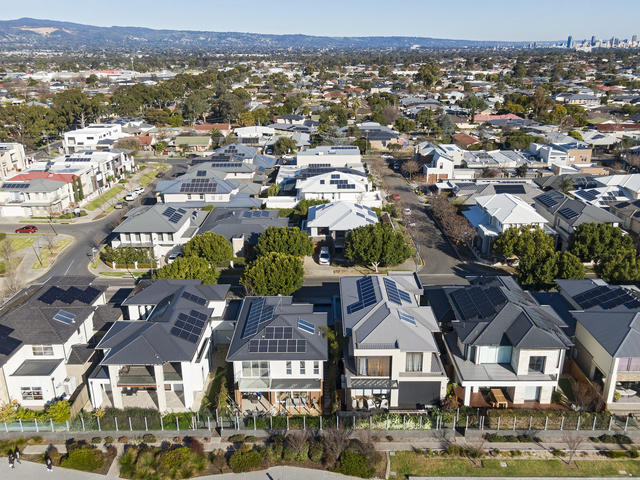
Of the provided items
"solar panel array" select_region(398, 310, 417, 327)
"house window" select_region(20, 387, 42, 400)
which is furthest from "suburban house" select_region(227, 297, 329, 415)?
"house window" select_region(20, 387, 42, 400)

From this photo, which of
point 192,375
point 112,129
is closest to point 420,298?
point 192,375

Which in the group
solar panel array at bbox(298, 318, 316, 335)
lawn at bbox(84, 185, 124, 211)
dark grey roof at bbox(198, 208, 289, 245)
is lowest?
lawn at bbox(84, 185, 124, 211)

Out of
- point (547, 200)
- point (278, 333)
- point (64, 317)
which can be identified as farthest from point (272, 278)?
point (547, 200)

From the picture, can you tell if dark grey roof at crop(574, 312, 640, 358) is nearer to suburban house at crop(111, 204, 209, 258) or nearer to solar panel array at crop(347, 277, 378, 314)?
solar panel array at crop(347, 277, 378, 314)

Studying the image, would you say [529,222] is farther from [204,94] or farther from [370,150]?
[204,94]

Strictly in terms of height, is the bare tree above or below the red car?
below
